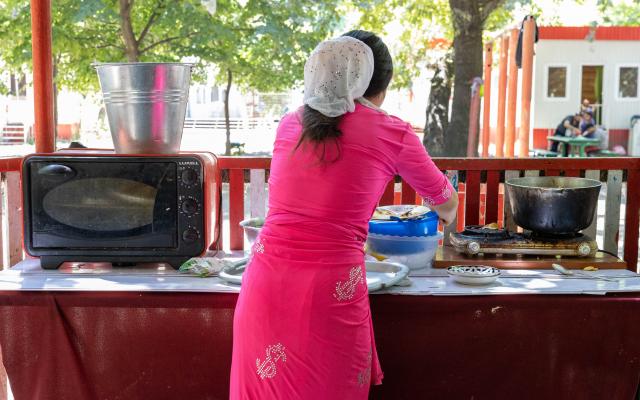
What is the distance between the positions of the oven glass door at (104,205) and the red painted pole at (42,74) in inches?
19.4

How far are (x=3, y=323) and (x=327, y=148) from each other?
4.84ft

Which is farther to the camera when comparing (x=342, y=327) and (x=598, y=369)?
(x=598, y=369)

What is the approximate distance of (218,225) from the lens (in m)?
3.32

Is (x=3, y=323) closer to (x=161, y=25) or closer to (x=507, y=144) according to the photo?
(x=507, y=144)

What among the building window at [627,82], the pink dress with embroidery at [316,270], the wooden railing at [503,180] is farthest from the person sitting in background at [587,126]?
the pink dress with embroidery at [316,270]

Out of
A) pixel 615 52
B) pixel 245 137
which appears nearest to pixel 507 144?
pixel 615 52

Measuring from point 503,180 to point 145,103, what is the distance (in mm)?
1691

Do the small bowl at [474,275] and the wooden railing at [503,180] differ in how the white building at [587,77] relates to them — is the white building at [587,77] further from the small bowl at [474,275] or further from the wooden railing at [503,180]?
the small bowl at [474,275]

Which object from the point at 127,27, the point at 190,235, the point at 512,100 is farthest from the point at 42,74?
the point at 512,100

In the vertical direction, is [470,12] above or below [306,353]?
above

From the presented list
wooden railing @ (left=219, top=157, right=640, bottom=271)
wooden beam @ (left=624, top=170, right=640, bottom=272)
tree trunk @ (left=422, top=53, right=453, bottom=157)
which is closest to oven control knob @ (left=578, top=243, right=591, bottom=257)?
wooden railing @ (left=219, top=157, right=640, bottom=271)

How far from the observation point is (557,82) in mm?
20562

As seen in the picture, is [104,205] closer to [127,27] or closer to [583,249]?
[583,249]

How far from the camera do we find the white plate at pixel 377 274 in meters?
2.66
